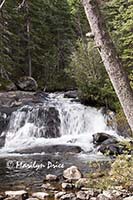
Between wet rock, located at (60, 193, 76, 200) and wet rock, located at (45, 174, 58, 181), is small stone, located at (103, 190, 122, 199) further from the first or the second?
wet rock, located at (45, 174, 58, 181)

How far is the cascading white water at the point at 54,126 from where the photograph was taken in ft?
62.9

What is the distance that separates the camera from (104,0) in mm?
32219

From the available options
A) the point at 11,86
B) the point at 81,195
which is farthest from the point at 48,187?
the point at 11,86

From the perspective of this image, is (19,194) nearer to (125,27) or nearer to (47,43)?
(125,27)

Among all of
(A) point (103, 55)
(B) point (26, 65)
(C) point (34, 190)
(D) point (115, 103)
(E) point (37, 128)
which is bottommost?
(C) point (34, 190)

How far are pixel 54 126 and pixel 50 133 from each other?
60cm

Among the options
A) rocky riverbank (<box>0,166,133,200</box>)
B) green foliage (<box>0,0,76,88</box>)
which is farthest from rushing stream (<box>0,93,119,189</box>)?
green foliage (<box>0,0,76,88</box>)

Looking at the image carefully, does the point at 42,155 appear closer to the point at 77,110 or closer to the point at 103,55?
the point at 77,110

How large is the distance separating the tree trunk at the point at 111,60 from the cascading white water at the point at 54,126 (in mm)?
13699

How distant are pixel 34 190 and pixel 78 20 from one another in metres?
27.3

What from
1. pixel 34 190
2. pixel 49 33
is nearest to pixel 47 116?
pixel 34 190

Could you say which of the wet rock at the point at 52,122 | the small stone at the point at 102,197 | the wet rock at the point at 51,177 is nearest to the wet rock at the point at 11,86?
the wet rock at the point at 52,122

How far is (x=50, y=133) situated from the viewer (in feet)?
66.8

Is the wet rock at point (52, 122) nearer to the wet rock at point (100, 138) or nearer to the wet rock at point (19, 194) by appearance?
the wet rock at point (100, 138)
